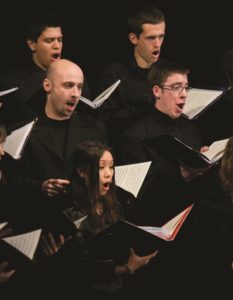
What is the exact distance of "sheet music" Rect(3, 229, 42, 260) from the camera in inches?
131

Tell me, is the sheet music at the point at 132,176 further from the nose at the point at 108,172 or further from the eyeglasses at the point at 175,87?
the eyeglasses at the point at 175,87

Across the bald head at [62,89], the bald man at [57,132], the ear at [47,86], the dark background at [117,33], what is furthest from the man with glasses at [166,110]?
the dark background at [117,33]

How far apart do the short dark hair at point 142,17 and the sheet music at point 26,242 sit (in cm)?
220

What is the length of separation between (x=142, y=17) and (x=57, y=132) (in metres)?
1.25

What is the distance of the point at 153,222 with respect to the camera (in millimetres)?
4480

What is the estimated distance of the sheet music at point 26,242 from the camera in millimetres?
3323

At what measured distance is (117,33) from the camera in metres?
5.82

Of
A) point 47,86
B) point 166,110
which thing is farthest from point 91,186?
point 166,110

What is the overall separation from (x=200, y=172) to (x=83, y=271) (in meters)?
0.91

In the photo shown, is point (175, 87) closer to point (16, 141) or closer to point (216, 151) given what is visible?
point (216, 151)

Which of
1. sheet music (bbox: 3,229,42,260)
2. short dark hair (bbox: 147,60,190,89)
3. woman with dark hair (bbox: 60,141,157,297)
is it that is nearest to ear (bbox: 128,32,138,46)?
short dark hair (bbox: 147,60,190,89)

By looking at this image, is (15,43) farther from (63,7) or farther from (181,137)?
(181,137)

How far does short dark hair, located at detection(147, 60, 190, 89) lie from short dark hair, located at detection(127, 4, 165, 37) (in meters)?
0.49

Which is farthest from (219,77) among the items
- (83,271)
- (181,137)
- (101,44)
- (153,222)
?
(83,271)
